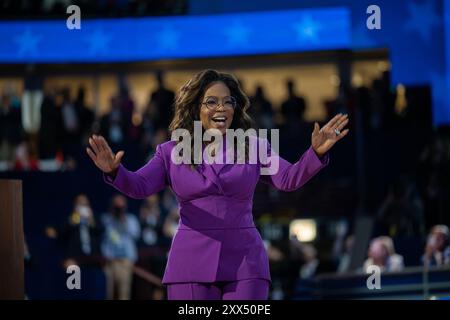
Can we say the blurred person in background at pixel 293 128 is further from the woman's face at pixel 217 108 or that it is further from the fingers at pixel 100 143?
the fingers at pixel 100 143

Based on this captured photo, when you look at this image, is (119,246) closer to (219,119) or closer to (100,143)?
(219,119)

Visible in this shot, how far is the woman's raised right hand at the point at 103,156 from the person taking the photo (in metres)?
4.41

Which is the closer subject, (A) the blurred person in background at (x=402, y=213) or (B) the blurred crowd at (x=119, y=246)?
(B) the blurred crowd at (x=119, y=246)

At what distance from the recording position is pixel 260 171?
4.66 meters

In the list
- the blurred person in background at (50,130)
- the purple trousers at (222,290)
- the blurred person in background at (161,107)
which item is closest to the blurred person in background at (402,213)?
the blurred person in background at (161,107)

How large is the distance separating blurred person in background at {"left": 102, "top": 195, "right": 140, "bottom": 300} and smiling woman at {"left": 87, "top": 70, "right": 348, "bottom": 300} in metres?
7.30

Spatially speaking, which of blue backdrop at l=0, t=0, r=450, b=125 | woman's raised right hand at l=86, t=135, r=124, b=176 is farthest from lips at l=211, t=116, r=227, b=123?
blue backdrop at l=0, t=0, r=450, b=125

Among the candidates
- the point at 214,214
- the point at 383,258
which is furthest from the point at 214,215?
the point at 383,258

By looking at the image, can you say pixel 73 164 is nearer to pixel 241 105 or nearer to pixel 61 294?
pixel 61 294

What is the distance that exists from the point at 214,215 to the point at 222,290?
1.05 ft

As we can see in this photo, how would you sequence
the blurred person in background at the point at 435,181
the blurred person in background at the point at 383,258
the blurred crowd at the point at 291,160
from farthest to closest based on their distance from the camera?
1. the blurred person in background at the point at 435,181
2. the blurred crowd at the point at 291,160
3. the blurred person in background at the point at 383,258

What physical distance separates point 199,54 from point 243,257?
12.1 meters

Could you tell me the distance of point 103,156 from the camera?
174 inches

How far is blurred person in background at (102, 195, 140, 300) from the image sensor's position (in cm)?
1184
